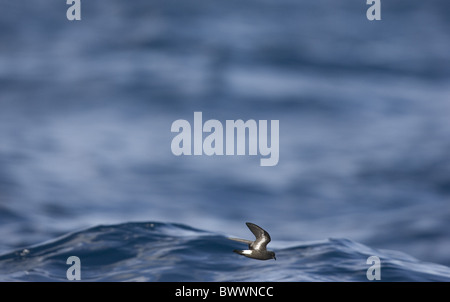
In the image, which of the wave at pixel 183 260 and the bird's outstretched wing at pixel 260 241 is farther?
the wave at pixel 183 260

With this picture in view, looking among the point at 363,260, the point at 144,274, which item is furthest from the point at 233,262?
the point at 363,260

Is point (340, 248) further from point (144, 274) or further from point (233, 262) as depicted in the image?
point (144, 274)

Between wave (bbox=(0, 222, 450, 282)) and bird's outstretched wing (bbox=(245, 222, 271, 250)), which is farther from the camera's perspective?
wave (bbox=(0, 222, 450, 282))

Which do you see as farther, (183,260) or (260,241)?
(183,260)

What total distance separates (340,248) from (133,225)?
393cm

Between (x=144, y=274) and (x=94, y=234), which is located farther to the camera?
(x=94, y=234)

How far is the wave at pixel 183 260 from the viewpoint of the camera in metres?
10.4

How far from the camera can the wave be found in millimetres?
10375

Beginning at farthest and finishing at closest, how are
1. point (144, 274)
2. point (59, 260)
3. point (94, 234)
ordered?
point (94, 234)
point (59, 260)
point (144, 274)

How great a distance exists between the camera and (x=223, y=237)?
38.8 ft

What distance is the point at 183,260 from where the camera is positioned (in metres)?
11.0
